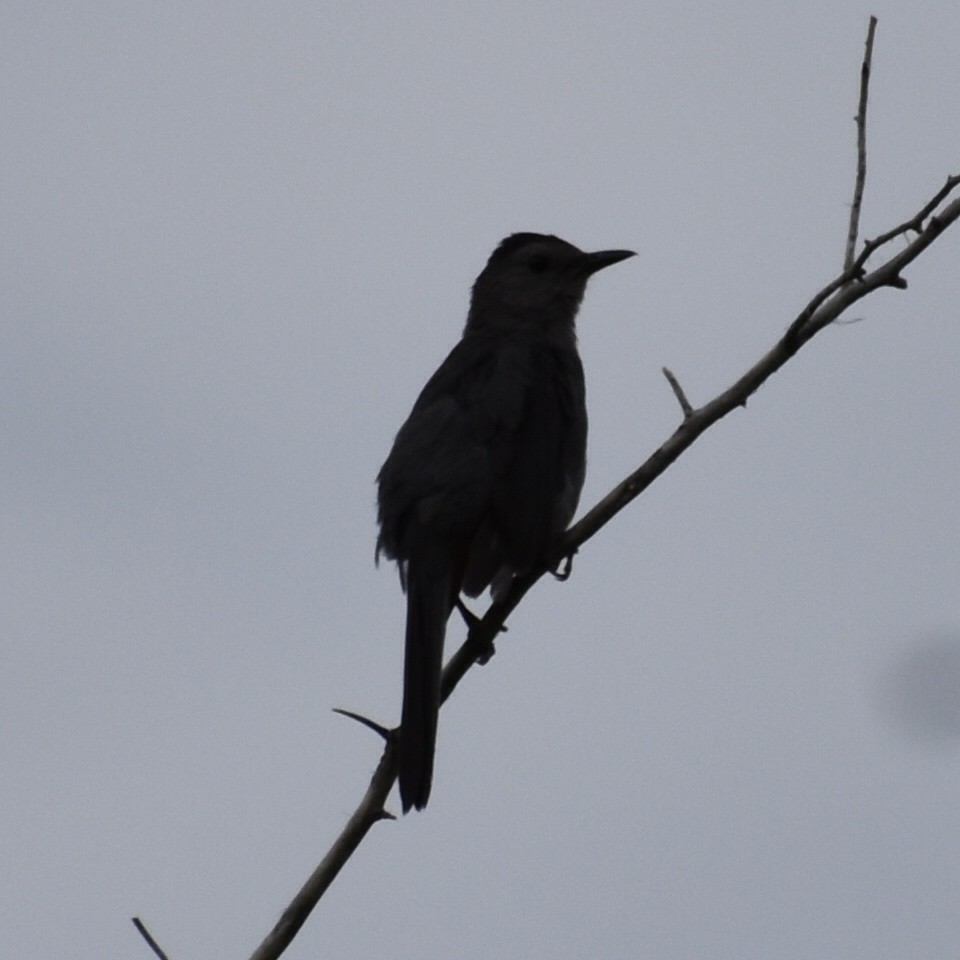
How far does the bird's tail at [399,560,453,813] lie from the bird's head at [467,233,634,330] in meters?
1.96

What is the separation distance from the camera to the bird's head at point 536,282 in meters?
7.05

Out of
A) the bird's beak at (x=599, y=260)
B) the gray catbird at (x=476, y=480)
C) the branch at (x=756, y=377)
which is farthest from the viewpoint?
the bird's beak at (x=599, y=260)

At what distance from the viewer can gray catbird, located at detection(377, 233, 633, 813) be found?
525 cm

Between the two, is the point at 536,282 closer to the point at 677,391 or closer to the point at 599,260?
the point at 599,260

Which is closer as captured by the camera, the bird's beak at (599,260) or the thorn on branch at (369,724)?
the thorn on branch at (369,724)

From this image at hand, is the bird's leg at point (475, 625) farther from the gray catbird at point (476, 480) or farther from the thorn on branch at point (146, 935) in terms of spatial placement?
the thorn on branch at point (146, 935)

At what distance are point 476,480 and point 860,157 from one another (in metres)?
1.83

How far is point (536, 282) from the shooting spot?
7188mm

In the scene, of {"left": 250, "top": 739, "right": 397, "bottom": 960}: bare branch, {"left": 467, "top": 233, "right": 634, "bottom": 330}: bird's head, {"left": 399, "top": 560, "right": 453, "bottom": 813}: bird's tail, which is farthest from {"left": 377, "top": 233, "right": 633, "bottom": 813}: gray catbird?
{"left": 250, "top": 739, "right": 397, "bottom": 960}: bare branch

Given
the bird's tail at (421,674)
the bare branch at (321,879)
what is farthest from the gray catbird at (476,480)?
the bare branch at (321,879)

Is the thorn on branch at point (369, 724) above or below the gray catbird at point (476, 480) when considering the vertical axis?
below

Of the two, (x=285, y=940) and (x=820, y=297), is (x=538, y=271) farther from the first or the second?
(x=285, y=940)

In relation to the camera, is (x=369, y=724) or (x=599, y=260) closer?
(x=369, y=724)

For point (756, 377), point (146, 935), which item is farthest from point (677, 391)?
point (146, 935)
